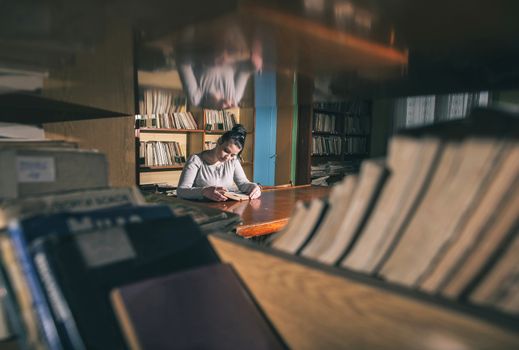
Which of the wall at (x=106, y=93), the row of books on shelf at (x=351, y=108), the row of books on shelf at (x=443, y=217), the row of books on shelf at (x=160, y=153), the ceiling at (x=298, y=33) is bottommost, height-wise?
the row of books on shelf at (x=160, y=153)

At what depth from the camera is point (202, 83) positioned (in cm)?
92

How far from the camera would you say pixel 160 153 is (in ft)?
13.9

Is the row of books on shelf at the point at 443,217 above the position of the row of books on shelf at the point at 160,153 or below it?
above

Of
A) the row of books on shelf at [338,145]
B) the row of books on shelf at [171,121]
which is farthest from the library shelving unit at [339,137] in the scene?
the row of books on shelf at [171,121]

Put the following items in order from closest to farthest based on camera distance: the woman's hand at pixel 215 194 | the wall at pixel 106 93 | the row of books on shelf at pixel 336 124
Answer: the wall at pixel 106 93 < the woman's hand at pixel 215 194 < the row of books on shelf at pixel 336 124

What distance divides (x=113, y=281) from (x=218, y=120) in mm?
4530

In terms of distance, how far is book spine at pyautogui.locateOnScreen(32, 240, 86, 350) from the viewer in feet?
1.36

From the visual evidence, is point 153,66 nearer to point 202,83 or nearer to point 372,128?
point 202,83

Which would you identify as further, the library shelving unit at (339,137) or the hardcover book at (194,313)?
the library shelving unit at (339,137)

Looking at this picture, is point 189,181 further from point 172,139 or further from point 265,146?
point 265,146

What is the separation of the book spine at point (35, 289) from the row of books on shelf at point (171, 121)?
→ 12.3 ft

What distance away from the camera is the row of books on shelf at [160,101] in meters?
1.07

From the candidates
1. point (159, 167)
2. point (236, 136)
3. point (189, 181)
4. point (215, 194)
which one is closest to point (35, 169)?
point (215, 194)

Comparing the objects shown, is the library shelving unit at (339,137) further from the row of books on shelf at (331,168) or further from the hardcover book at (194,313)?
the hardcover book at (194,313)
